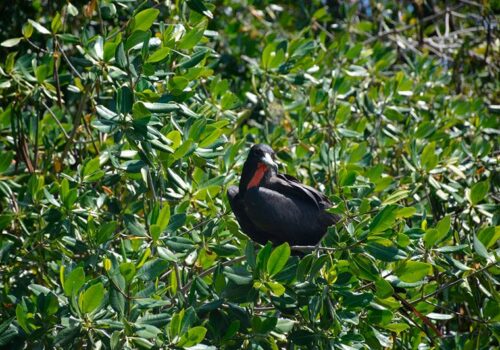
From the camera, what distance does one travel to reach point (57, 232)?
455cm

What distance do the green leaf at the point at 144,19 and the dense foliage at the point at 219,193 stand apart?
0.02 m

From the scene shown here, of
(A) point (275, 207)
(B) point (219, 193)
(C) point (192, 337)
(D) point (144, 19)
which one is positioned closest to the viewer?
(C) point (192, 337)

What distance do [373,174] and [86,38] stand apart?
1722 millimetres

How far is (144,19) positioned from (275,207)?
118 cm

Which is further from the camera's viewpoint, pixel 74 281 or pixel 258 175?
pixel 258 175

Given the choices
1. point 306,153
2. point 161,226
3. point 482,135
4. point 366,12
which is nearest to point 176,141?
point 161,226

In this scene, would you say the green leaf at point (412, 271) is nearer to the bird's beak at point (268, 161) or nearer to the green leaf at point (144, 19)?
the bird's beak at point (268, 161)

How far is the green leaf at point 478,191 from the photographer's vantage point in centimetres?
479

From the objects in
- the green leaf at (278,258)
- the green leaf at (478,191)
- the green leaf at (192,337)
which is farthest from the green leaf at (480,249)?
the green leaf at (192,337)

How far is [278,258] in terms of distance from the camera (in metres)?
3.68

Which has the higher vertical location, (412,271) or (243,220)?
(412,271)

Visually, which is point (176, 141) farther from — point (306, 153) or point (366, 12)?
point (366, 12)

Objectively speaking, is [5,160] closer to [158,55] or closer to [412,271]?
[158,55]

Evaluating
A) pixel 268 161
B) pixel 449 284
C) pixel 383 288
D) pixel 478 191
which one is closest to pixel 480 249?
pixel 449 284
